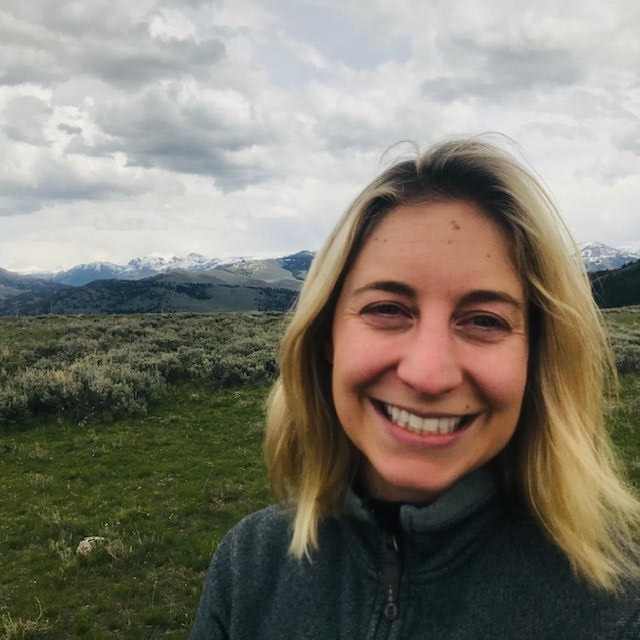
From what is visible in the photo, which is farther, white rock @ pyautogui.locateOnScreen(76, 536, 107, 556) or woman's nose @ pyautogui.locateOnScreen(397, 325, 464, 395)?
white rock @ pyautogui.locateOnScreen(76, 536, 107, 556)

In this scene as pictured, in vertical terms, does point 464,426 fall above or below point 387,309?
below

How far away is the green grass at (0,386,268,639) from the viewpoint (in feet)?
22.2

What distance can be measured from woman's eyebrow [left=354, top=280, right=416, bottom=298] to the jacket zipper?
90 cm

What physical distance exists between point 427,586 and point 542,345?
3.12 feet

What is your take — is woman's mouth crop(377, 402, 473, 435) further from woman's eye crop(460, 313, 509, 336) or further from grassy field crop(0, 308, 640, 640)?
A: grassy field crop(0, 308, 640, 640)

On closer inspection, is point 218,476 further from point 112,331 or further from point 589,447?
point 112,331

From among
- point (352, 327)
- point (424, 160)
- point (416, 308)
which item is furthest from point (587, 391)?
point (424, 160)

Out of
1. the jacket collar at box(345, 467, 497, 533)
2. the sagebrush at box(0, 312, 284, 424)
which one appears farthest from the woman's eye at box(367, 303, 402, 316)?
the sagebrush at box(0, 312, 284, 424)

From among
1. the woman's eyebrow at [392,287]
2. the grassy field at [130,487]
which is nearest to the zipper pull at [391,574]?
the woman's eyebrow at [392,287]

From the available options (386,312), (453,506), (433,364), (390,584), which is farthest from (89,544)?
(433,364)

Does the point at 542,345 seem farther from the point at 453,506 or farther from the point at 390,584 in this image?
the point at 390,584

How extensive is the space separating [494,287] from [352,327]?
0.52 meters

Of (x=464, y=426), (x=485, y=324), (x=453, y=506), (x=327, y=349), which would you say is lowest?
(x=453, y=506)

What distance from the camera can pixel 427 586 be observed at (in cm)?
193
